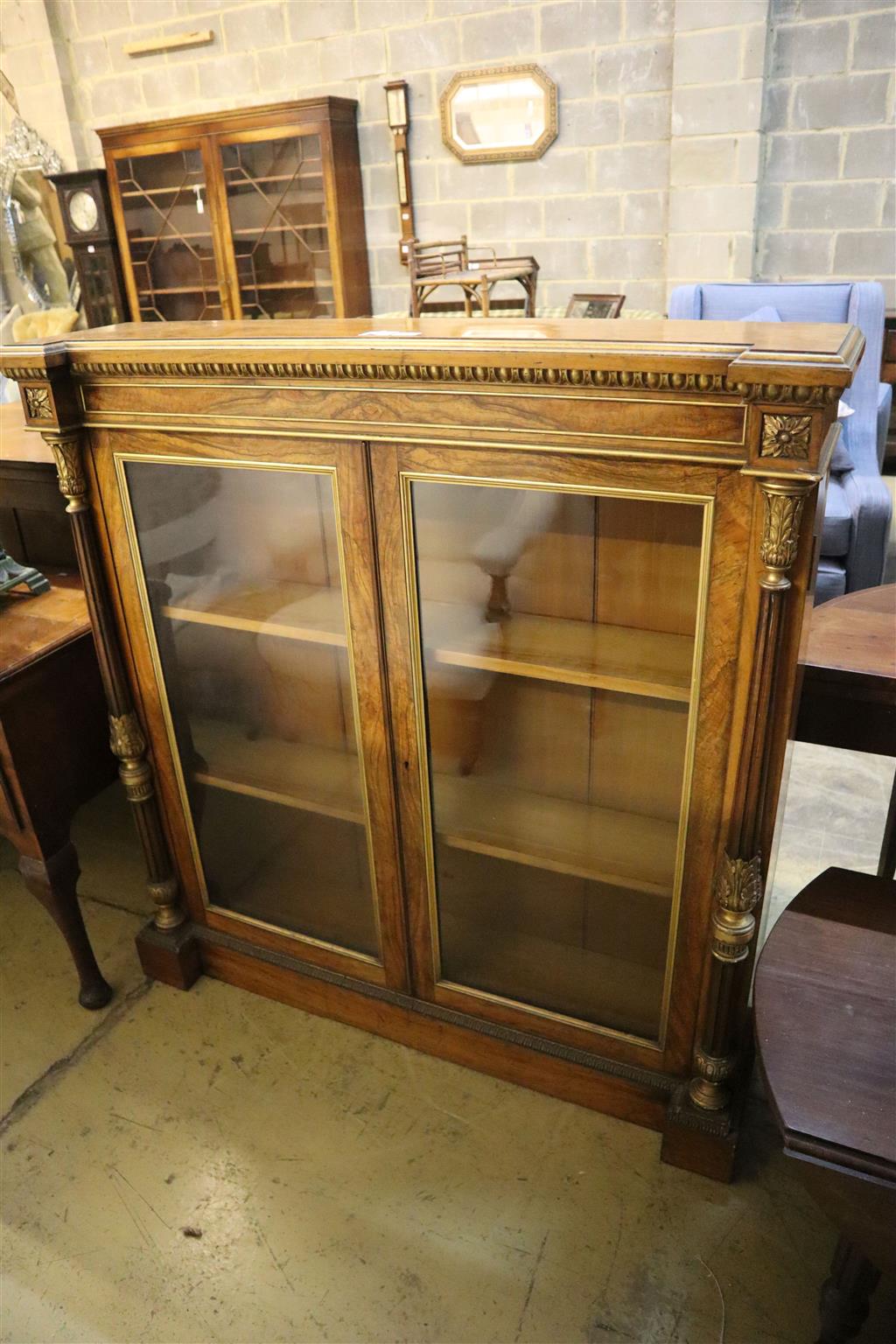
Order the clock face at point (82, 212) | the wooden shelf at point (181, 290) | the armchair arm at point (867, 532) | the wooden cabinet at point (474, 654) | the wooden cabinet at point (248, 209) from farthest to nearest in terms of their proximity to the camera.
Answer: the clock face at point (82, 212) < the wooden shelf at point (181, 290) < the wooden cabinet at point (248, 209) < the armchair arm at point (867, 532) < the wooden cabinet at point (474, 654)

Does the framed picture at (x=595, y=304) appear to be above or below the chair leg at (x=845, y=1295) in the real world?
above

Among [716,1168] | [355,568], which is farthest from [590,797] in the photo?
[716,1168]

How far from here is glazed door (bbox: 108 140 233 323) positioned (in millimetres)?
5129

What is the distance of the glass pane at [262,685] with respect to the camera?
4.85 feet

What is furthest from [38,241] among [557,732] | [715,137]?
[557,732]

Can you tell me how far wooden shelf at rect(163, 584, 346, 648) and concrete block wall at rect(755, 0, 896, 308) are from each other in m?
3.87

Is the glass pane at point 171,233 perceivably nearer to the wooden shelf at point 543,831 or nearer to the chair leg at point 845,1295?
the wooden shelf at point 543,831

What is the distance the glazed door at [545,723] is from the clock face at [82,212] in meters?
5.26

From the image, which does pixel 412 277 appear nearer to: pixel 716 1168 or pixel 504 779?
pixel 504 779

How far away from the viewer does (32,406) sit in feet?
4.82

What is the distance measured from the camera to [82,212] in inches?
218

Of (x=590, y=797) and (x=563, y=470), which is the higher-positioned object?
(x=563, y=470)

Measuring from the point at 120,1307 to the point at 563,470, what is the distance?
1.38 meters

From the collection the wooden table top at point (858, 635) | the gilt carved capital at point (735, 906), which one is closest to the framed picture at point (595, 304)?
the wooden table top at point (858, 635)
